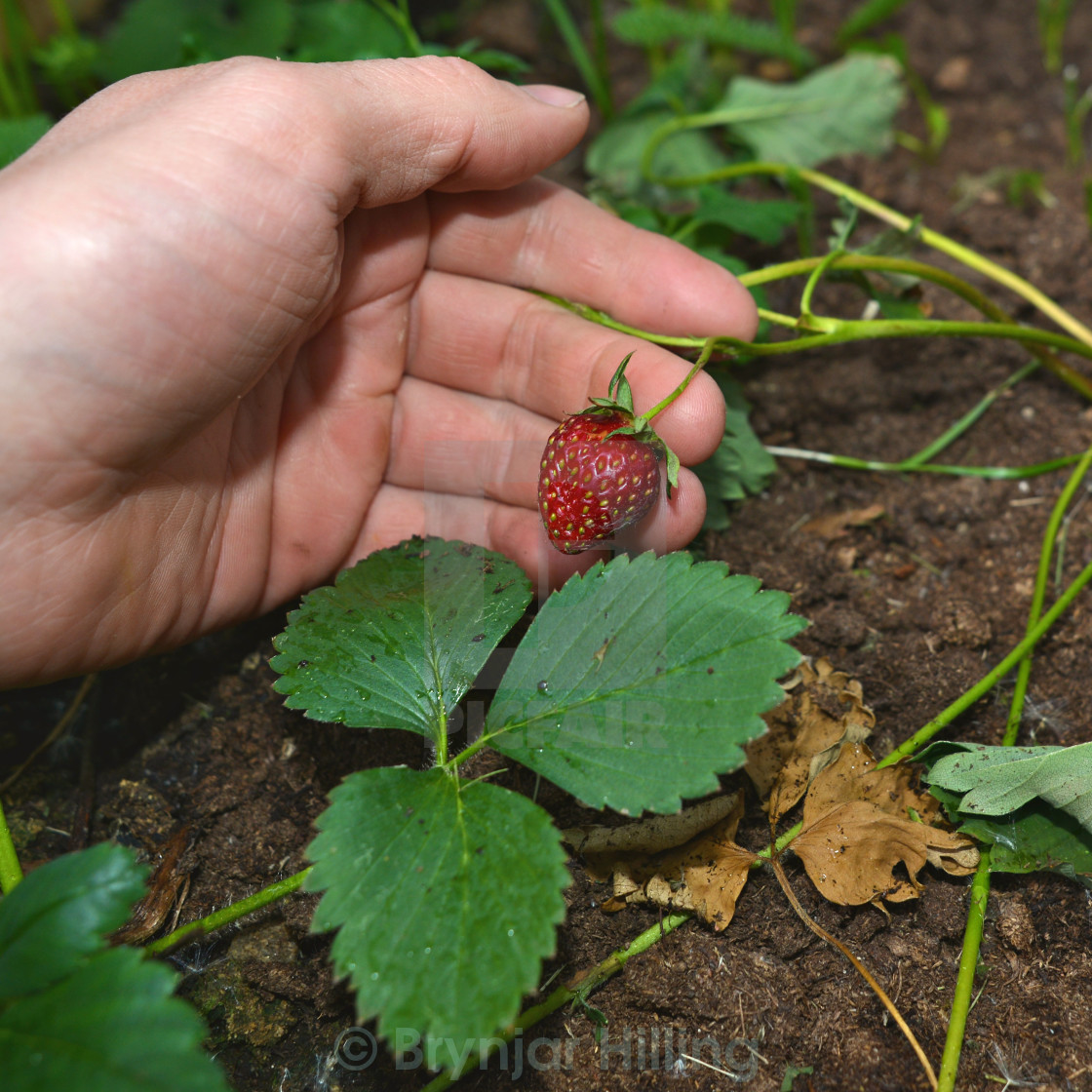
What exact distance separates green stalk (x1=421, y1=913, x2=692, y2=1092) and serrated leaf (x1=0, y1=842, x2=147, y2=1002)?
19.0 inches

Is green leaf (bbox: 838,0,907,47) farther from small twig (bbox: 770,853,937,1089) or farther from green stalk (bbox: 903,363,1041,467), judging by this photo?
small twig (bbox: 770,853,937,1089)

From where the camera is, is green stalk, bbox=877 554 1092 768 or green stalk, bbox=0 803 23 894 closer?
green stalk, bbox=0 803 23 894

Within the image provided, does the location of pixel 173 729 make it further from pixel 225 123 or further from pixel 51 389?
pixel 225 123

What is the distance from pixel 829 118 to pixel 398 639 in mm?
1909

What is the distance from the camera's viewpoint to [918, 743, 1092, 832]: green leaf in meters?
1.26

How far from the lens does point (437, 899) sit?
1070mm

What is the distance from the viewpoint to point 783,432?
193 cm

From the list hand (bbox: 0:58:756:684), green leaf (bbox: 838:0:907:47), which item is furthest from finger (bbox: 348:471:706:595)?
green leaf (bbox: 838:0:907:47)

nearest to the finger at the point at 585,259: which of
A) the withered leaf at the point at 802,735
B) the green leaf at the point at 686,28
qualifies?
the withered leaf at the point at 802,735

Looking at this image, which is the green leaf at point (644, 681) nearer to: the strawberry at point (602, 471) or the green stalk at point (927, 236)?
the strawberry at point (602, 471)

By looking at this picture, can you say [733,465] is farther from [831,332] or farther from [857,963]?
[857,963]

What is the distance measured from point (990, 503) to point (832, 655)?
1.78 ft

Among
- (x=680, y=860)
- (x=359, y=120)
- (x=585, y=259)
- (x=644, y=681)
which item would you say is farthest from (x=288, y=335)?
(x=680, y=860)

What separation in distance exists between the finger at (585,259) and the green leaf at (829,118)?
0.92 metres
